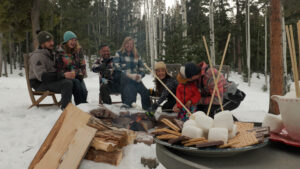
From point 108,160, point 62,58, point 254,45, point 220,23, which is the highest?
point 220,23

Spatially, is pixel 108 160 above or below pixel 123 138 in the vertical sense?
below

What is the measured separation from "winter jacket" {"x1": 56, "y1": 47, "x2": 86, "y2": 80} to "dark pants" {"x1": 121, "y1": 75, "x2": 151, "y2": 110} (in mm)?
883

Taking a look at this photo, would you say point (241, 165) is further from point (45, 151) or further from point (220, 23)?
point (220, 23)

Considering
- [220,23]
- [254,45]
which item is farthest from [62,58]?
[254,45]

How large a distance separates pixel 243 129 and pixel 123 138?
2.22 meters

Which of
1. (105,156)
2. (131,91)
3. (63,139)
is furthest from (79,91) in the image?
(105,156)

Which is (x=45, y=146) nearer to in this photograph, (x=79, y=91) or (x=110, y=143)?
(x=110, y=143)

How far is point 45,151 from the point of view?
8.87 ft

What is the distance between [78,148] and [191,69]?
155cm

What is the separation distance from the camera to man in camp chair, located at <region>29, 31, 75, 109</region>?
4.39 m

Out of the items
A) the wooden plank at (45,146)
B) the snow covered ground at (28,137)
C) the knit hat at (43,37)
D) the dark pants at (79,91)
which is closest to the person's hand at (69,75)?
the dark pants at (79,91)

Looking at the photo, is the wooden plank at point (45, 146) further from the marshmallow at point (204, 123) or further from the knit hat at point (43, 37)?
the knit hat at point (43, 37)

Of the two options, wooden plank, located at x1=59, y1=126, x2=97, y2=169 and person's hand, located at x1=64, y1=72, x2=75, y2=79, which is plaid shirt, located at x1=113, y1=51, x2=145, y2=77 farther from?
wooden plank, located at x1=59, y1=126, x2=97, y2=169

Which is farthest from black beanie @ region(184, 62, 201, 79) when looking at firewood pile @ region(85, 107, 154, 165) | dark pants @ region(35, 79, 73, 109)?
dark pants @ region(35, 79, 73, 109)
